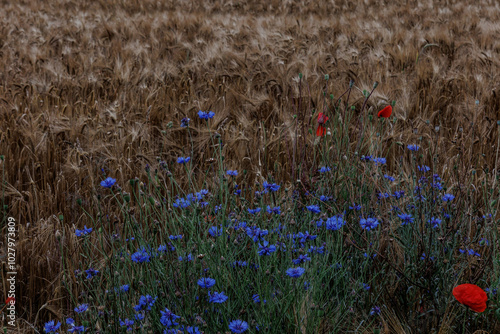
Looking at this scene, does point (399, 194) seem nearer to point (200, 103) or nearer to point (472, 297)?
point (472, 297)

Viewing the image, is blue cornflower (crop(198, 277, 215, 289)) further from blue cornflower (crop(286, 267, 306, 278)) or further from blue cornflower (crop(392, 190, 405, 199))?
blue cornflower (crop(392, 190, 405, 199))

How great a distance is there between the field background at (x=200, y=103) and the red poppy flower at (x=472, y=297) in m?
0.62

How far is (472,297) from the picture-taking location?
108 cm

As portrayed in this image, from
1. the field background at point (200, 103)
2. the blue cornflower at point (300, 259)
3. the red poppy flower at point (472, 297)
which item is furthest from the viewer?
the field background at point (200, 103)

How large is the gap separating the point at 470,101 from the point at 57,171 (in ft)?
7.95

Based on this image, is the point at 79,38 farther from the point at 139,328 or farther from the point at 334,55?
the point at 139,328

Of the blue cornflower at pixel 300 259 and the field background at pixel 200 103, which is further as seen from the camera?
the field background at pixel 200 103

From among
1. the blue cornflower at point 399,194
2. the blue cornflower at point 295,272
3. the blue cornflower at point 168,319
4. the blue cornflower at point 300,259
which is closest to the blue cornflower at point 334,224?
the blue cornflower at point 300,259

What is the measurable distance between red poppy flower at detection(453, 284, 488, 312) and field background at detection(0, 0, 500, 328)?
2.03 feet

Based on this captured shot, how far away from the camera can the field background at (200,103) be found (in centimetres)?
215

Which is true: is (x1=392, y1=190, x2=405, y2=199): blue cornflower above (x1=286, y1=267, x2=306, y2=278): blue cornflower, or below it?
below

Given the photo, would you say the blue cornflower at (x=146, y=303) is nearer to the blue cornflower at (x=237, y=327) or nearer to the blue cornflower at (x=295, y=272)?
the blue cornflower at (x=237, y=327)

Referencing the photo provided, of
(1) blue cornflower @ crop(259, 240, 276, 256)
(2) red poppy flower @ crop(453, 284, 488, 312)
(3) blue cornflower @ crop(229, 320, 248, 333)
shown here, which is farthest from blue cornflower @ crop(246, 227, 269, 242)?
(2) red poppy flower @ crop(453, 284, 488, 312)

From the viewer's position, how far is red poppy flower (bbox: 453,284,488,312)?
42.5 inches
